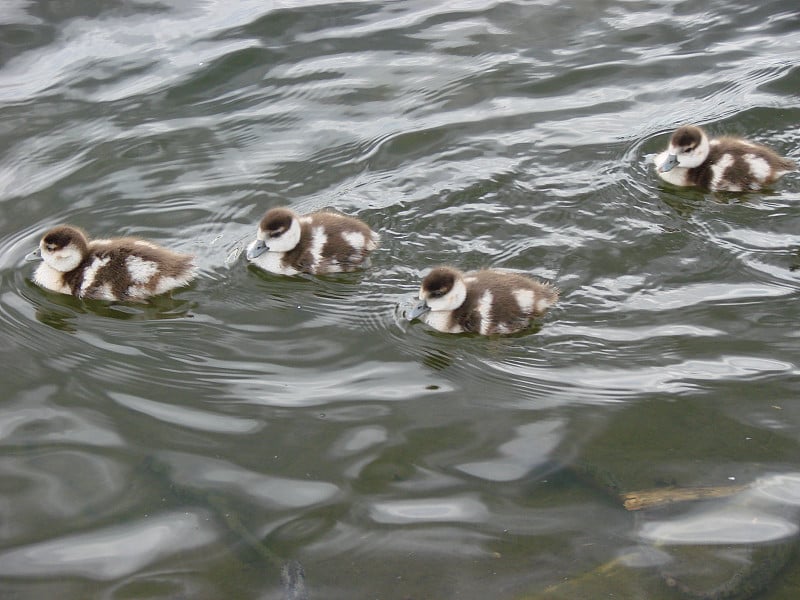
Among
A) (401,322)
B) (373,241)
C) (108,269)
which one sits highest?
(108,269)

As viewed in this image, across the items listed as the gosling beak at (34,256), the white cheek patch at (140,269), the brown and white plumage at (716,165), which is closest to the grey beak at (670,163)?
the brown and white plumage at (716,165)

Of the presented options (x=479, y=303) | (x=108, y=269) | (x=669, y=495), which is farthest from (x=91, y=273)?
(x=669, y=495)

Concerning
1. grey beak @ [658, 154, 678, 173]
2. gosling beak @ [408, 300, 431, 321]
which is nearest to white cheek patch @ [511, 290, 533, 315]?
gosling beak @ [408, 300, 431, 321]

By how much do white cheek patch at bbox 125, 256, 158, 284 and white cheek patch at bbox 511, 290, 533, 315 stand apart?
1731 mm

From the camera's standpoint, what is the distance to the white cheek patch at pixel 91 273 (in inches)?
190

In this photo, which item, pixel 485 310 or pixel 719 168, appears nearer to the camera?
pixel 485 310

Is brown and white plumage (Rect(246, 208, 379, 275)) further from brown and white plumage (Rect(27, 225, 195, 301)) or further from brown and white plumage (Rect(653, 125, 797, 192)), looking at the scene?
brown and white plumage (Rect(653, 125, 797, 192))

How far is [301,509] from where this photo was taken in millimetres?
3420

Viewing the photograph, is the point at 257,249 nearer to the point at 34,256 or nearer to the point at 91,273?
the point at 91,273

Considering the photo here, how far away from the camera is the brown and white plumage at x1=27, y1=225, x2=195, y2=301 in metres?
4.81

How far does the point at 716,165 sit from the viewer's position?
554cm

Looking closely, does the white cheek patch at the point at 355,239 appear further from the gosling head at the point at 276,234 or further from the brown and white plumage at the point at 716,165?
the brown and white plumage at the point at 716,165

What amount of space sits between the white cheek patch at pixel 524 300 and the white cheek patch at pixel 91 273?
1980mm

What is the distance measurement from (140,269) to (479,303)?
164 cm
